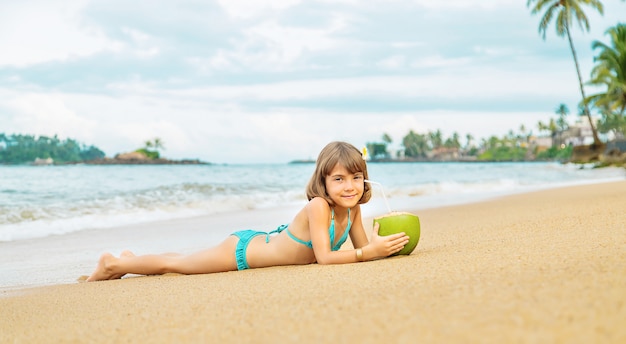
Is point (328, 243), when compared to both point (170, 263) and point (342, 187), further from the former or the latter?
point (170, 263)

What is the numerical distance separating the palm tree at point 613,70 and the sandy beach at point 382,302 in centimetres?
4162

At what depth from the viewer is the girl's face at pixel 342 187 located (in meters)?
4.04

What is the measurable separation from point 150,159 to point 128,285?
11635 centimetres

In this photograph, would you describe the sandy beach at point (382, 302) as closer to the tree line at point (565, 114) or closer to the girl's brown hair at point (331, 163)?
the girl's brown hair at point (331, 163)

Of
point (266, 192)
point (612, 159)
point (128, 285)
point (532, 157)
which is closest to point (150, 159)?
point (532, 157)

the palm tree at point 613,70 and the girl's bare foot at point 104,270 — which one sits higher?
the palm tree at point 613,70

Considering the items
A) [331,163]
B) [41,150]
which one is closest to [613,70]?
[331,163]

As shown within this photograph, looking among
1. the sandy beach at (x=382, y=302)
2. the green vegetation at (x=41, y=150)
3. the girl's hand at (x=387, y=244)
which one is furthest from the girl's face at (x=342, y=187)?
the green vegetation at (x=41, y=150)

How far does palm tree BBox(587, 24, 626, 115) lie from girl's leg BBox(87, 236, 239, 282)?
4130 centimetres

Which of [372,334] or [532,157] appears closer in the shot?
[372,334]

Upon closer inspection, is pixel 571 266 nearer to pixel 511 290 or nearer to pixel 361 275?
pixel 511 290

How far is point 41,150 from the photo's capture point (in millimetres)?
105000

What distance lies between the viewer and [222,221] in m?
9.64

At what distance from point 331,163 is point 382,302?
189cm
